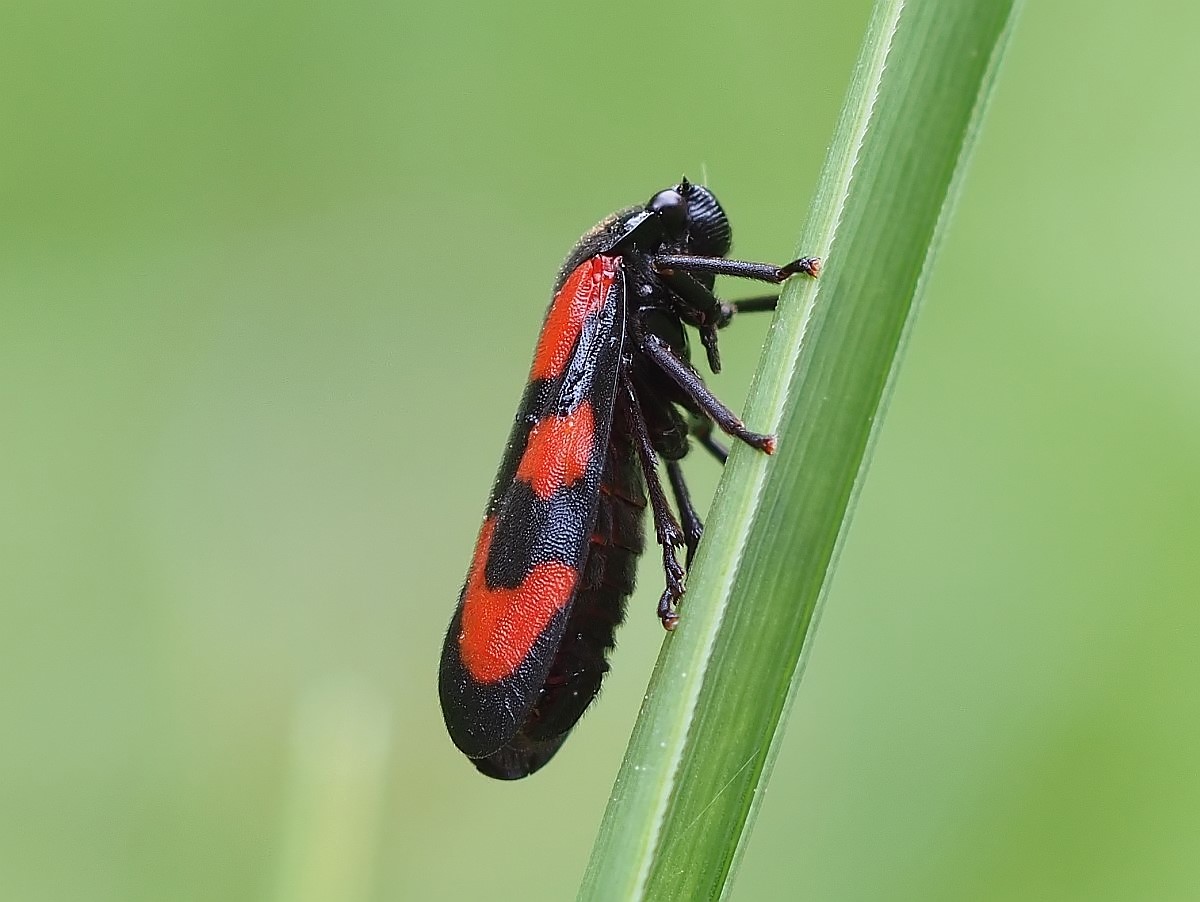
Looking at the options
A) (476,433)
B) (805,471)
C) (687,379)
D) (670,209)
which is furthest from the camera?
(476,433)

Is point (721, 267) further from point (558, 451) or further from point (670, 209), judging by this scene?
point (558, 451)

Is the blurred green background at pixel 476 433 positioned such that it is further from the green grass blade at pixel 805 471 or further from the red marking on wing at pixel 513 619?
the green grass blade at pixel 805 471

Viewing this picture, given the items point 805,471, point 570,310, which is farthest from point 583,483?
point 805,471

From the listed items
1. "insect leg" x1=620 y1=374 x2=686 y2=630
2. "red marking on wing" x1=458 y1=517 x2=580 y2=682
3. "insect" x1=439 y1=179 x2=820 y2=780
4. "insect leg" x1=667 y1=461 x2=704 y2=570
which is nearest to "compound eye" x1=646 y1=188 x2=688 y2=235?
"insect" x1=439 y1=179 x2=820 y2=780

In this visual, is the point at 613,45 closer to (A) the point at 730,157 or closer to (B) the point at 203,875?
(A) the point at 730,157

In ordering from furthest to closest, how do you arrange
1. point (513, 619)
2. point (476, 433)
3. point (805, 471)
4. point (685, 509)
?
1. point (476, 433)
2. point (685, 509)
3. point (513, 619)
4. point (805, 471)

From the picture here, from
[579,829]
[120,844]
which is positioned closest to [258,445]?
[120,844]
